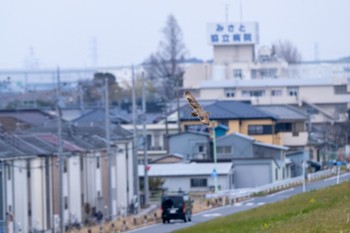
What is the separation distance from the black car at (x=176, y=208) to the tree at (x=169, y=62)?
A: 44.3 metres

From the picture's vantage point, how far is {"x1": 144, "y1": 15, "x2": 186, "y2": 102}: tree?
85000 mm

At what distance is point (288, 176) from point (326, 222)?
138ft

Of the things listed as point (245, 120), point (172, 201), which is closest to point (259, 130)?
point (245, 120)

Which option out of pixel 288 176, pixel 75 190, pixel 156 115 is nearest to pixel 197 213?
pixel 75 190

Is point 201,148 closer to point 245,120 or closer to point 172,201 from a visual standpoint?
point 245,120

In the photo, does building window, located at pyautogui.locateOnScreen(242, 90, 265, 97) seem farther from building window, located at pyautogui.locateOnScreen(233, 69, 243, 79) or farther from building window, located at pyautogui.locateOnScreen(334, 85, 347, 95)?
building window, located at pyautogui.locateOnScreen(334, 85, 347, 95)

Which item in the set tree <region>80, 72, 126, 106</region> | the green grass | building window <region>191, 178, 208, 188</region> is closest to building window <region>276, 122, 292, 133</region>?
building window <region>191, 178, 208, 188</region>

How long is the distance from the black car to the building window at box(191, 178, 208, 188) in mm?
12901

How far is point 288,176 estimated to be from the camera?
57.2 m

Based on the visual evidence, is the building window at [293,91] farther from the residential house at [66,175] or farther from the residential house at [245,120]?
the residential house at [66,175]

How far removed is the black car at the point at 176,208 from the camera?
36.3 metres

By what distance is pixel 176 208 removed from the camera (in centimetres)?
3656

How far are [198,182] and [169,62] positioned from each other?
3845 cm

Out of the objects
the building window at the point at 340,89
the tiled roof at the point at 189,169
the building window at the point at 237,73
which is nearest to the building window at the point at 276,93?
the building window at the point at 237,73
